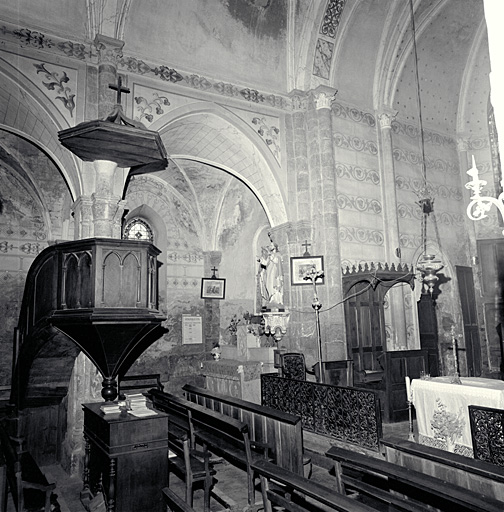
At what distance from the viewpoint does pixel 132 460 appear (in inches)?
191

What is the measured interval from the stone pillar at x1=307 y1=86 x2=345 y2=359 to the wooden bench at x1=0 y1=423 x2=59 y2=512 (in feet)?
22.0

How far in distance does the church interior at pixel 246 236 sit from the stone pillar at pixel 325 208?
47 mm

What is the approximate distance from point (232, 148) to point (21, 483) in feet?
29.3

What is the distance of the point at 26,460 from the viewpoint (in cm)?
520

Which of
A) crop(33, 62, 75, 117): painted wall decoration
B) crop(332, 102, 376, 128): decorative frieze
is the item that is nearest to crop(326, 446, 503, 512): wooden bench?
crop(33, 62, 75, 117): painted wall decoration

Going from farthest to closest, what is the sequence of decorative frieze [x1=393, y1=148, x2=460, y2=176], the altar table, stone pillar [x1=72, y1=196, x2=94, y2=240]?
decorative frieze [x1=393, y1=148, x2=460, y2=176] → stone pillar [x1=72, y1=196, x2=94, y2=240] → the altar table

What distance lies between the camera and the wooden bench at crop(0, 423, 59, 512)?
3955 mm

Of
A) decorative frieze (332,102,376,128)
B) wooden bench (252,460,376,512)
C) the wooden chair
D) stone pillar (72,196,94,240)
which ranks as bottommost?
the wooden chair

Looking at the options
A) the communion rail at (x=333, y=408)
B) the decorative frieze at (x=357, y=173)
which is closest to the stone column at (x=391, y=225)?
the decorative frieze at (x=357, y=173)

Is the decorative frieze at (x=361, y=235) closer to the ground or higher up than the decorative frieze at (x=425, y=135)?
closer to the ground

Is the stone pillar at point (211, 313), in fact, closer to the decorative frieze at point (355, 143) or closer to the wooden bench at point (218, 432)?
the decorative frieze at point (355, 143)

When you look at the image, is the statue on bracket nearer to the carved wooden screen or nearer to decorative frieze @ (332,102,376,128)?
the carved wooden screen

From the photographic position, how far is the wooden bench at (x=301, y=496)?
2.79 meters

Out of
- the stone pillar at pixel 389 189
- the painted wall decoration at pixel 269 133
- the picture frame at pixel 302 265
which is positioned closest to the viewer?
the picture frame at pixel 302 265
